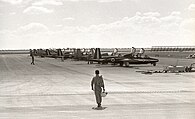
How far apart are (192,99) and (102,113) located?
6776 millimetres

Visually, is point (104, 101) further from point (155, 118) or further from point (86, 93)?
point (155, 118)

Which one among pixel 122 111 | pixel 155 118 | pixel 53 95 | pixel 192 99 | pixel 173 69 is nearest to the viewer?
pixel 155 118

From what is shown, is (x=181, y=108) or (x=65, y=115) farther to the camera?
(x=181, y=108)

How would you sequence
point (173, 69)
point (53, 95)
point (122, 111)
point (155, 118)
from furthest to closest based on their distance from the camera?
1. point (173, 69)
2. point (53, 95)
3. point (122, 111)
4. point (155, 118)

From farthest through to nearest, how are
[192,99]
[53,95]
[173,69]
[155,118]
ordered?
[173,69] → [53,95] → [192,99] → [155,118]

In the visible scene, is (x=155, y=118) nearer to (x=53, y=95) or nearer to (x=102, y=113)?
(x=102, y=113)

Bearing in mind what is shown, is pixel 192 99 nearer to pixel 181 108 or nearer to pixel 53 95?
pixel 181 108

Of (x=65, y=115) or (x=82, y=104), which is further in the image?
(x=82, y=104)

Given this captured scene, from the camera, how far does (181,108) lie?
17.0m

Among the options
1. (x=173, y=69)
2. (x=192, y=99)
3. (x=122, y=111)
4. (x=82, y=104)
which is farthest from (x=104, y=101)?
(x=173, y=69)

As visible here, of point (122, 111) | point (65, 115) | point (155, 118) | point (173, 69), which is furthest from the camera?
point (173, 69)

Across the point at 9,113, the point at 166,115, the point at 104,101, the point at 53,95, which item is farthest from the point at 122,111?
the point at 53,95

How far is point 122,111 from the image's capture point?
16531 mm

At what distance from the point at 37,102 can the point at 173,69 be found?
3040 cm
